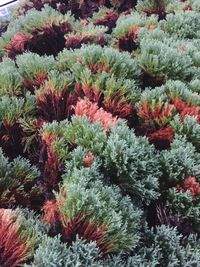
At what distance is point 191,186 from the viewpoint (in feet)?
5.72

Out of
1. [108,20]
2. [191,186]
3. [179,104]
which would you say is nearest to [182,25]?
[108,20]

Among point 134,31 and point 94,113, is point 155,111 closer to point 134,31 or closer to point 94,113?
point 94,113

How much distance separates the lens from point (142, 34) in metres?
2.71

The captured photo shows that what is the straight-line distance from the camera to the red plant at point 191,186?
68.5 inches

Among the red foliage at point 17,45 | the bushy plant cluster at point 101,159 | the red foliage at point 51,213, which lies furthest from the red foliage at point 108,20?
the red foliage at point 51,213

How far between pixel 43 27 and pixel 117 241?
1.98 metres

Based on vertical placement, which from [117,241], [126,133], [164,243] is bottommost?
[164,243]

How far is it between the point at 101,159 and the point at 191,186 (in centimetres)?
39

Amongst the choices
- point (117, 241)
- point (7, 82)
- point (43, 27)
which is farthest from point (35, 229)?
point (43, 27)

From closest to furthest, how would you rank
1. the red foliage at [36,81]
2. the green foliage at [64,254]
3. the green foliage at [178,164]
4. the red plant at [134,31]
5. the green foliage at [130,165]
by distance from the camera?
the green foliage at [64,254], the green foliage at [130,165], the green foliage at [178,164], the red foliage at [36,81], the red plant at [134,31]

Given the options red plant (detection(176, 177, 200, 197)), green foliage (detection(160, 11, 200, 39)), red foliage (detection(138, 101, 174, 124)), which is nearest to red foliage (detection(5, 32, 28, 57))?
green foliage (detection(160, 11, 200, 39))

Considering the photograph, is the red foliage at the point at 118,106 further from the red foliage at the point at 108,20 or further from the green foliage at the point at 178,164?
the red foliage at the point at 108,20

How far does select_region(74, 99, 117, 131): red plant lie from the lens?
1832mm

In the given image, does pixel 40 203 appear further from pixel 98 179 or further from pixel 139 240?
pixel 139 240
